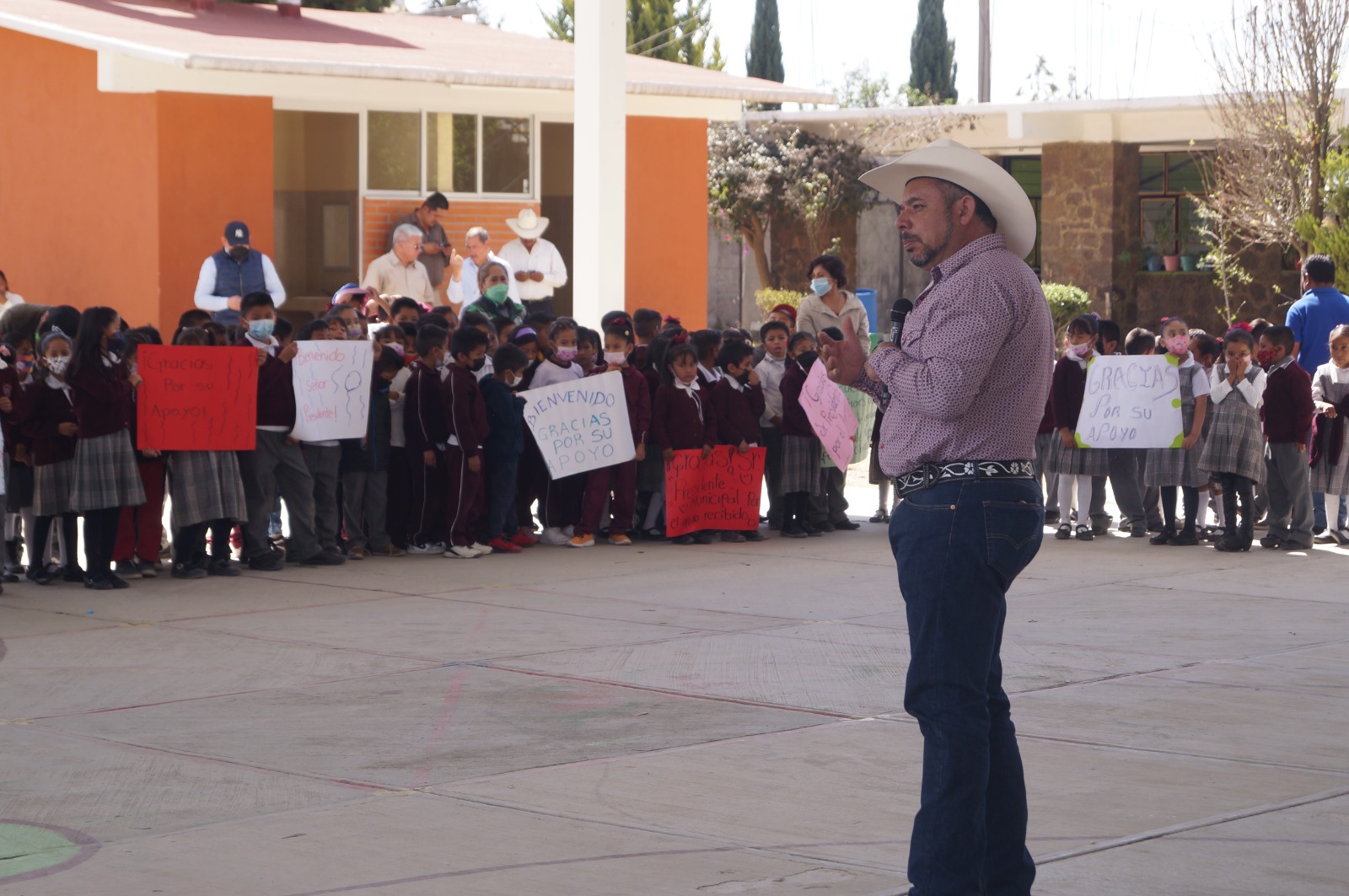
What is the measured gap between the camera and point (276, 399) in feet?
37.4

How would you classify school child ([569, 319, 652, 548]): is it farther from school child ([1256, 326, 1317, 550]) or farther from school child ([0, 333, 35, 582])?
school child ([1256, 326, 1317, 550])

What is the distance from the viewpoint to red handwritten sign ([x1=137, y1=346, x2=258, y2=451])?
35.9ft

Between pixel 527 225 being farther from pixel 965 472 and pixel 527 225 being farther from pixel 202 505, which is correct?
pixel 965 472

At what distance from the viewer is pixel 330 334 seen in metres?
12.2

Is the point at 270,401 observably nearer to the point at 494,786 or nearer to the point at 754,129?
the point at 494,786

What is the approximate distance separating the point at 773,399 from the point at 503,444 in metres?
2.43

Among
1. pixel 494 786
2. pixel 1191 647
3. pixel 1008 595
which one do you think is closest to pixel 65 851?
pixel 494 786

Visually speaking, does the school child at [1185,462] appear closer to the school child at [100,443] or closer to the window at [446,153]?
the school child at [100,443]

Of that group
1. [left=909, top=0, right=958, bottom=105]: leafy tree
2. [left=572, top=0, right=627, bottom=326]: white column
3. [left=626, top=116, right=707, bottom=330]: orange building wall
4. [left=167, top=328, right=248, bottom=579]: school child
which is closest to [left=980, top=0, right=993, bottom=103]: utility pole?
[left=909, top=0, right=958, bottom=105]: leafy tree

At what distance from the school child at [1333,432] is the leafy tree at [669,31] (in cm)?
3754

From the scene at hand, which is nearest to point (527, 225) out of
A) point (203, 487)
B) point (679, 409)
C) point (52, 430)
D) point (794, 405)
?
point (794, 405)

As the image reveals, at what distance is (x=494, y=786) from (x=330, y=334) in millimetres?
6499

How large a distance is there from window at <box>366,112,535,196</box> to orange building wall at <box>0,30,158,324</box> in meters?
2.74

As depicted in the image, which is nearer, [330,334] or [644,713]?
[644,713]
